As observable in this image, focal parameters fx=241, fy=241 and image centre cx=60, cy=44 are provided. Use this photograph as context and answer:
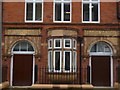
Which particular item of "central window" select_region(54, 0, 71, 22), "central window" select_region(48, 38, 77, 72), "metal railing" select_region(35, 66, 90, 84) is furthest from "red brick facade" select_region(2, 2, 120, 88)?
"central window" select_region(48, 38, 77, 72)

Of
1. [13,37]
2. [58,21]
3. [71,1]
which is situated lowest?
[13,37]

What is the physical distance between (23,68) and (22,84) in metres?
1.04

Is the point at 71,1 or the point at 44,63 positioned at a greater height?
the point at 71,1

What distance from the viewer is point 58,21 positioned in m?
15.8

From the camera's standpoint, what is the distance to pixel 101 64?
15.8 metres

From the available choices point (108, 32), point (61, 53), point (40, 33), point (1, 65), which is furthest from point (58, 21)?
point (1, 65)

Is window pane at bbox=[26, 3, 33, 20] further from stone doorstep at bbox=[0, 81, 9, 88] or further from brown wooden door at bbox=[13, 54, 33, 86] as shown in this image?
stone doorstep at bbox=[0, 81, 9, 88]

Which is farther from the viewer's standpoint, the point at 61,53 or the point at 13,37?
the point at 13,37

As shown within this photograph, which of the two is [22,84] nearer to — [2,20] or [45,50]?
[45,50]

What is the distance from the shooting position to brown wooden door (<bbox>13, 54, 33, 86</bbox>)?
15.7m

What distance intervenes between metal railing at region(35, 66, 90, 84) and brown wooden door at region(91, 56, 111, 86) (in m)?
0.78

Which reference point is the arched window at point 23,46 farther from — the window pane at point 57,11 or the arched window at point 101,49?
the arched window at point 101,49

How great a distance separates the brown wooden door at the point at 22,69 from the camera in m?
15.7

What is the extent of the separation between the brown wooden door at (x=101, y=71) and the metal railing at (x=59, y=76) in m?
0.78
